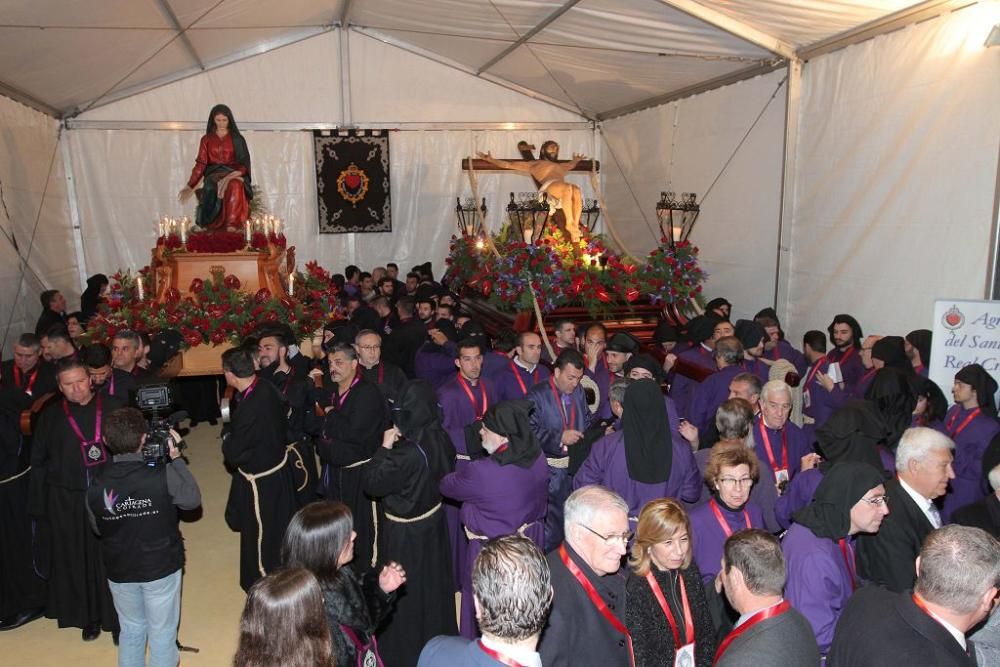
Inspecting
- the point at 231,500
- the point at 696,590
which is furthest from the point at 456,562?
the point at 696,590

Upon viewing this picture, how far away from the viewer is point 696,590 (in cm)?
305

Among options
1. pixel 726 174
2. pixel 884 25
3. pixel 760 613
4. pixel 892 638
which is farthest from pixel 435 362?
pixel 726 174

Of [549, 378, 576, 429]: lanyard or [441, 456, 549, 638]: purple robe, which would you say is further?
[549, 378, 576, 429]: lanyard

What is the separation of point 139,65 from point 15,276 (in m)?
3.99

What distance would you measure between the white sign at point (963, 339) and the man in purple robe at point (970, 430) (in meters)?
0.49

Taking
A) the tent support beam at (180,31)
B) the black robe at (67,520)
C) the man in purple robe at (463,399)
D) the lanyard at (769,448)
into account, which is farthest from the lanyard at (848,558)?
the tent support beam at (180,31)

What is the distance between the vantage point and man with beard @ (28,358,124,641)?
4.41 metres

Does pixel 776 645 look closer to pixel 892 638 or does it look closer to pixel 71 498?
pixel 892 638

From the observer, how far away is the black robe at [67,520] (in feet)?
14.6

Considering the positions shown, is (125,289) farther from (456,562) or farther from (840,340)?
(840,340)

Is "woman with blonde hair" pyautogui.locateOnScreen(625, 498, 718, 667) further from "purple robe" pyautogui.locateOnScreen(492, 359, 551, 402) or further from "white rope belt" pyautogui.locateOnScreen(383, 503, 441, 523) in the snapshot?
"purple robe" pyautogui.locateOnScreen(492, 359, 551, 402)

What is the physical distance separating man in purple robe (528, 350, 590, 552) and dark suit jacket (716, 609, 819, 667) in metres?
2.50

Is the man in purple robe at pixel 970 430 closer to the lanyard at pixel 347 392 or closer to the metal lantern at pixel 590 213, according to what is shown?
the lanyard at pixel 347 392

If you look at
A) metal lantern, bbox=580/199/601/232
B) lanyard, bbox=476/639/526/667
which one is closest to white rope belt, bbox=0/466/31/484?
lanyard, bbox=476/639/526/667
